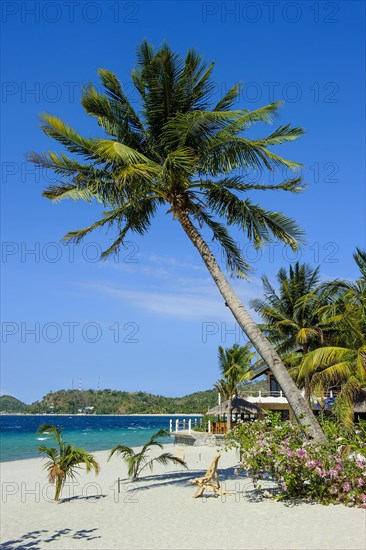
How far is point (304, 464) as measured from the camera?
34.8 ft

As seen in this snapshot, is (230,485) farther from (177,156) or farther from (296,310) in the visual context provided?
(296,310)

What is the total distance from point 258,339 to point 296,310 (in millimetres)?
14889

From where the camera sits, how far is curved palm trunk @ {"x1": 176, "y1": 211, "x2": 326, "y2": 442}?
11.4 meters

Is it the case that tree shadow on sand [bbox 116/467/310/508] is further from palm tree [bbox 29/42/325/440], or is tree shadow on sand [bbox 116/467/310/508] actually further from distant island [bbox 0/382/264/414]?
distant island [bbox 0/382/264/414]

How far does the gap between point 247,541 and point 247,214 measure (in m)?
7.76

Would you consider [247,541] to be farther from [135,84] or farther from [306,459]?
[135,84]

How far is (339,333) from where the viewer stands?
25656 millimetres

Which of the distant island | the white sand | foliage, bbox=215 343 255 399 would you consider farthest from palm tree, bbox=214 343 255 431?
the distant island

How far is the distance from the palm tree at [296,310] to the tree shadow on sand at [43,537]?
1733cm

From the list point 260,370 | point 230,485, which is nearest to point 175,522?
point 230,485

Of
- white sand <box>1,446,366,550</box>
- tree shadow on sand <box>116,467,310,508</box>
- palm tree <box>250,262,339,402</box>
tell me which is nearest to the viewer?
white sand <box>1,446,366,550</box>

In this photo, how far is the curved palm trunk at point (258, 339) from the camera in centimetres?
1141

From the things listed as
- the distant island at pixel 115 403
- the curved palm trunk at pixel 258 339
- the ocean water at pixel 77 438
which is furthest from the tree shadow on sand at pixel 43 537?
the distant island at pixel 115 403

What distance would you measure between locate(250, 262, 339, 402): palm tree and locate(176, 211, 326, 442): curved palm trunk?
13501 mm
